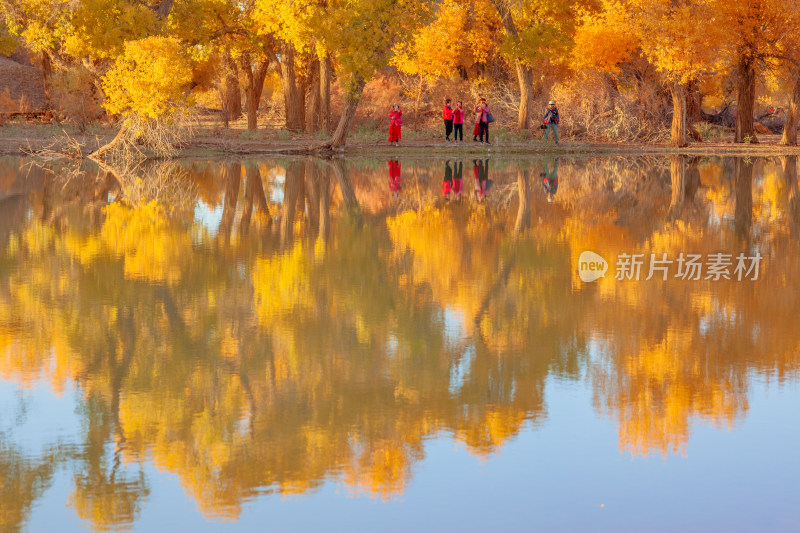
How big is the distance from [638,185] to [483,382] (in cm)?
1725

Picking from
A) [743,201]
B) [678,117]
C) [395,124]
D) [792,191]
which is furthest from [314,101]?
[743,201]

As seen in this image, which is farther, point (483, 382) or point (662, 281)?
point (662, 281)

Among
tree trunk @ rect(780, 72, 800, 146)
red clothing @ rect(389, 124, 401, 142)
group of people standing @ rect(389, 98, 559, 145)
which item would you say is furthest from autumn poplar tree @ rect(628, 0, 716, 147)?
red clothing @ rect(389, 124, 401, 142)

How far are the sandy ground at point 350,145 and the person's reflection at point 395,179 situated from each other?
10.6 ft

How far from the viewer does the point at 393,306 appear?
9523 mm

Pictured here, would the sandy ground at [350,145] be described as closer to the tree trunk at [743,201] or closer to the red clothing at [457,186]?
the tree trunk at [743,201]

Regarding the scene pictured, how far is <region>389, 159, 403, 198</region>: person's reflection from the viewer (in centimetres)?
2181

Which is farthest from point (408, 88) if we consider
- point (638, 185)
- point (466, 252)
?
point (466, 252)

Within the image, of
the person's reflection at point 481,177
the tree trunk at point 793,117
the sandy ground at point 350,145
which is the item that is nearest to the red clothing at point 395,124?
the sandy ground at point 350,145

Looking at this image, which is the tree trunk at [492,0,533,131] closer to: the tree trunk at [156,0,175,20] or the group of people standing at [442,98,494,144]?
the group of people standing at [442,98,494,144]

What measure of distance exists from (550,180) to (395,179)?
399cm

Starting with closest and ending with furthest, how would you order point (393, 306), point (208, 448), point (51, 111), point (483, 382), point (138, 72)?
point (208, 448), point (483, 382), point (393, 306), point (138, 72), point (51, 111)

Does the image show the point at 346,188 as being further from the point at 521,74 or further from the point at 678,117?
the point at 678,117

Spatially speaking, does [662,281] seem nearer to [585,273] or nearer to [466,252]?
[585,273]
